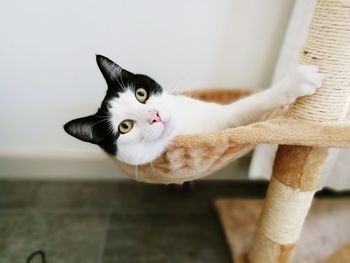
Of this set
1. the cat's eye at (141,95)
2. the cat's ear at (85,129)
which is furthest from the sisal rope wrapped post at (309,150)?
the cat's ear at (85,129)

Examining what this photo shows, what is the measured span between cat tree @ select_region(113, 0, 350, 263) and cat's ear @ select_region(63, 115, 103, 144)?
0.50 feet

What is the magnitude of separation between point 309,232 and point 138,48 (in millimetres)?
1091

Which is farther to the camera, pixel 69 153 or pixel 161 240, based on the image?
pixel 69 153

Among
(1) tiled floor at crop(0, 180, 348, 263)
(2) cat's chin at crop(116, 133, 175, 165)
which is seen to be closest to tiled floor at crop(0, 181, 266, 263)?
(1) tiled floor at crop(0, 180, 348, 263)

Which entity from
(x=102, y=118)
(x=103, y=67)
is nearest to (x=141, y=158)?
(x=102, y=118)

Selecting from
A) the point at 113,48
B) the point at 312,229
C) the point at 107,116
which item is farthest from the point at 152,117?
the point at 312,229

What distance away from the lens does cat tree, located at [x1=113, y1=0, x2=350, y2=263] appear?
67cm

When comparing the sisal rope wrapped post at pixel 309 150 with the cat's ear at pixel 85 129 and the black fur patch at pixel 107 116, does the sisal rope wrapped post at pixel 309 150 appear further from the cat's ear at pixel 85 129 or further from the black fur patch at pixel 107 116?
the cat's ear at pixel 85 129

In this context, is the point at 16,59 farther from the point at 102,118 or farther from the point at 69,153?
the point at 102,118

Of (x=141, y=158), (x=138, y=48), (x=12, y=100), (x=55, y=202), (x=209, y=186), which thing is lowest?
(x=55, y=202)

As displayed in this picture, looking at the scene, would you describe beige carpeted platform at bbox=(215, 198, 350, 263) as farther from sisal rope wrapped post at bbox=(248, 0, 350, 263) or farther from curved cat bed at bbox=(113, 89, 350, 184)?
curved cat bed at bbox=(113, 89, 350, 184)

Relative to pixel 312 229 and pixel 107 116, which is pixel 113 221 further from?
pixel 312 229

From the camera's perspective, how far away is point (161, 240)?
116cm

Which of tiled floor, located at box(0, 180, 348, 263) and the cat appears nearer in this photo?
the cat
